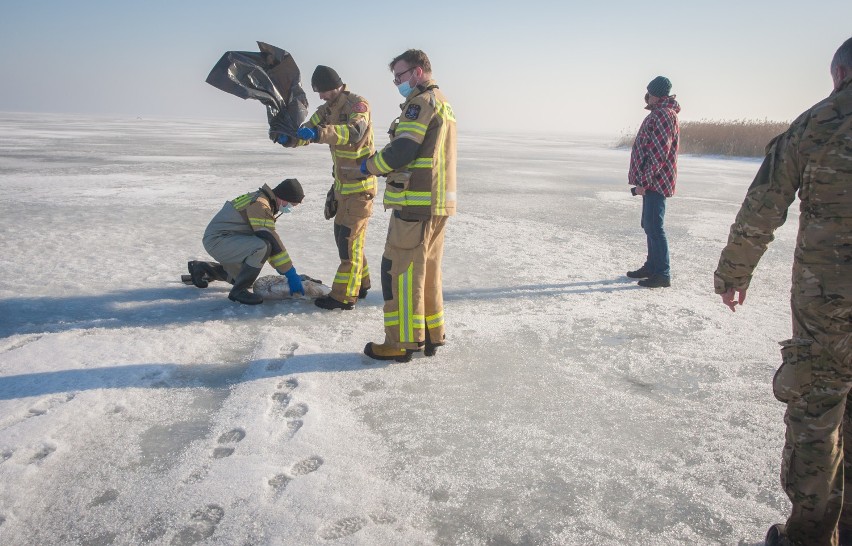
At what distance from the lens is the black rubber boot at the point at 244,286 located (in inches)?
175

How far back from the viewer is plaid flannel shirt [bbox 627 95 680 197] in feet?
16.9

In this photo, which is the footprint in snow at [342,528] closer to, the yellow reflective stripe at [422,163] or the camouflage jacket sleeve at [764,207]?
the camouflage jacket sleeve at [764,207]

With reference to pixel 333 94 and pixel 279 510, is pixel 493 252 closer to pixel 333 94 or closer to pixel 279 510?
pixel 333 94

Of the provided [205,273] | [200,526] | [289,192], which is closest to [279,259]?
[289,192]

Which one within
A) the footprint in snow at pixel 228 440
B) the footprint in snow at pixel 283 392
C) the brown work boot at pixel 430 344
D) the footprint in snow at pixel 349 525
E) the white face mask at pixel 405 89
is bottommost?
the footprint in snow at pixel 349 525

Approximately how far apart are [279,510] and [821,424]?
1892 mm

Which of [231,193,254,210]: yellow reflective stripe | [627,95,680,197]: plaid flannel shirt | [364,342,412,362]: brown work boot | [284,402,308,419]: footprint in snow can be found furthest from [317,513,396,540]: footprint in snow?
[627,95,680,197]: plaid flannel shirt

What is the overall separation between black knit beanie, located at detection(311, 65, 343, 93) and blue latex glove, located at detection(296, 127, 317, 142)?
65cm

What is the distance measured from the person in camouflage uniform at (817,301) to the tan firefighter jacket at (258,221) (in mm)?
3396

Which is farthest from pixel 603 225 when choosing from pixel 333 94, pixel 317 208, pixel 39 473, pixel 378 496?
pixel 39 473

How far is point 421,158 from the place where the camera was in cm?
333

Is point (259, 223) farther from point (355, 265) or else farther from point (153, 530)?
point (153, 530)

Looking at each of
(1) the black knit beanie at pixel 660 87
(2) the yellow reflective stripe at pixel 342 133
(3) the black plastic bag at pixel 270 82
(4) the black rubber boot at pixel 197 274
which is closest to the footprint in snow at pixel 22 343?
(4) the black rubber boot at pixel 197 274

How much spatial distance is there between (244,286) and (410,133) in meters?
2.06
